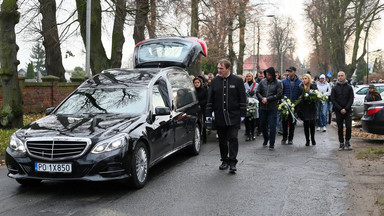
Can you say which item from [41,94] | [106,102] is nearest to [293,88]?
[106,102]

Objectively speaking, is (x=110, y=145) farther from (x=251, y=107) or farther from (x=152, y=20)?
(x=152, y=20)

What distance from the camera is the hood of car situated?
5.98 metres

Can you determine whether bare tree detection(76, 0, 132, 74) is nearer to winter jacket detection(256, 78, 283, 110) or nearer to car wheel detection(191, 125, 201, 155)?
winter jacket detection(256, 78, 283, 110)

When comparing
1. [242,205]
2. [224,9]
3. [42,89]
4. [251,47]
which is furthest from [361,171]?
[251,47]

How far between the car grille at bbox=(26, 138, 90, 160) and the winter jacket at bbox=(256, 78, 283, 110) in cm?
560

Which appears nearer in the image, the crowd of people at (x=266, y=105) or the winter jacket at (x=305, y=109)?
the crowd of people at (x=266, y=105)

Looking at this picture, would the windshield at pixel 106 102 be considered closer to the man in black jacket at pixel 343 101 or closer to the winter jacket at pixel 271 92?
the winter jacket at pixel 271 92

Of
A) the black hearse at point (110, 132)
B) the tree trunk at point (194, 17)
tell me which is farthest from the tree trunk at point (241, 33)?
the black hearse at point (110, 132)

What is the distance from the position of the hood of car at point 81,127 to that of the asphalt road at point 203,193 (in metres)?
0.88

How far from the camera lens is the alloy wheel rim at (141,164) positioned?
635cm

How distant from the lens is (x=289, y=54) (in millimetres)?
82875

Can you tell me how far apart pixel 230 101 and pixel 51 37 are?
676 inches

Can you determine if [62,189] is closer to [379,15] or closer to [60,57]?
[60,57]

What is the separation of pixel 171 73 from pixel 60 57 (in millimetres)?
19155
